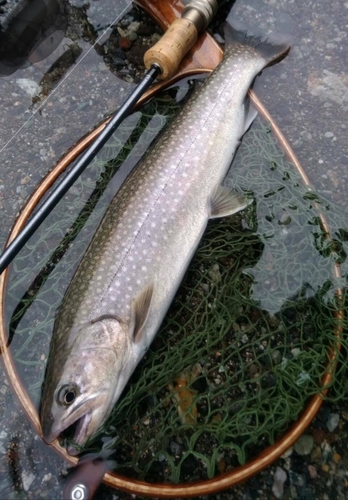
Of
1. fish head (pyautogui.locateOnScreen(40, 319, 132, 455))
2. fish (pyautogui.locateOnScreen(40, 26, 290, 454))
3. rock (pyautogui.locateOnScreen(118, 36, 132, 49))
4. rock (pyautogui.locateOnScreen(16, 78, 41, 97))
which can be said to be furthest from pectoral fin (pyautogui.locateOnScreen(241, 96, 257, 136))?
rock (pyautogui.locateOnScreen(16, 78, 41, 97))

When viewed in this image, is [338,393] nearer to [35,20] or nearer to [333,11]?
[333,11]

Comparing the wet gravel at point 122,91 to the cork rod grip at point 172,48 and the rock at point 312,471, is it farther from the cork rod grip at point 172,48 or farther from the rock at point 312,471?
the rock at point 312,471

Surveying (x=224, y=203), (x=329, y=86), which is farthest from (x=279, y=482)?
(x=329, y=86)

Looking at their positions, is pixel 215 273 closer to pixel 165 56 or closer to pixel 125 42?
pixel 165 56

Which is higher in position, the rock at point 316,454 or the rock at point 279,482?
the rock at point 279,482

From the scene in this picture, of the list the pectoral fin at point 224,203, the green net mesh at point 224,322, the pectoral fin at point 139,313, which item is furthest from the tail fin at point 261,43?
the pectoral fin at point 139,313
